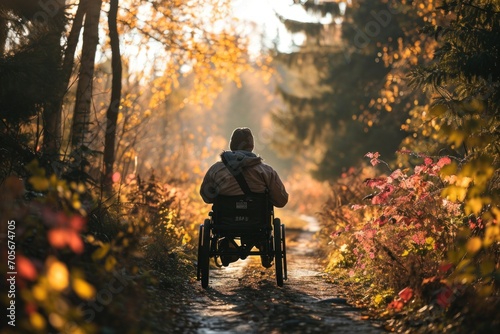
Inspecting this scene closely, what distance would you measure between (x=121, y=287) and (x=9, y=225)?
1097 mm

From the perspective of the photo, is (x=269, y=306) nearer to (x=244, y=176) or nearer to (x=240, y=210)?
(x=240, y=210)

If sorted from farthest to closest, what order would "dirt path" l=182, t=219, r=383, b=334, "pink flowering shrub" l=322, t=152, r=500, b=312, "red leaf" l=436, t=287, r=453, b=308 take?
1. "pink flowering shrub" l=322, t=152, r=500, b=312
2. "dirt path" l=182, t=219, r=383, b=334
3. "red leaf" l=436, t=287, r=453, b=308

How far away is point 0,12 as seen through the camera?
24.3 ft

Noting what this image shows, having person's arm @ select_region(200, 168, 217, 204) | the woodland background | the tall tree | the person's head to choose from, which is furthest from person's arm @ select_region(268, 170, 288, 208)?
the tall tree

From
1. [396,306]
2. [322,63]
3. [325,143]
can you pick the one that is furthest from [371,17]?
[396,306]

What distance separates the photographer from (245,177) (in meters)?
7.32

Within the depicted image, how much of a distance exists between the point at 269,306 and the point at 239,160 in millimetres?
1864

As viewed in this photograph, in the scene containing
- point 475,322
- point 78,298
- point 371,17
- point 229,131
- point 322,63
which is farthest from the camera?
point 229,131

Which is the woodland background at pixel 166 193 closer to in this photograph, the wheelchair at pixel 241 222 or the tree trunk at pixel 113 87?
the tree trunk at pixel 113 87

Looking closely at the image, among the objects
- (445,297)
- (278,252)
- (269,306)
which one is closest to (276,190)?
(278,252)

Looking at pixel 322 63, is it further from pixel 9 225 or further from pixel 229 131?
pixel 229 131

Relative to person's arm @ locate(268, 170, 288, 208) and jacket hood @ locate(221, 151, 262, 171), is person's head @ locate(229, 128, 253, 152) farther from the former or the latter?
person's arm @ locate(268, 170, 288, 208)

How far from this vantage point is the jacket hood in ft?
23.8

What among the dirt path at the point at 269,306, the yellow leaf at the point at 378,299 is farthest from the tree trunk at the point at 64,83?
the yellow leaf at the point at 378,299
